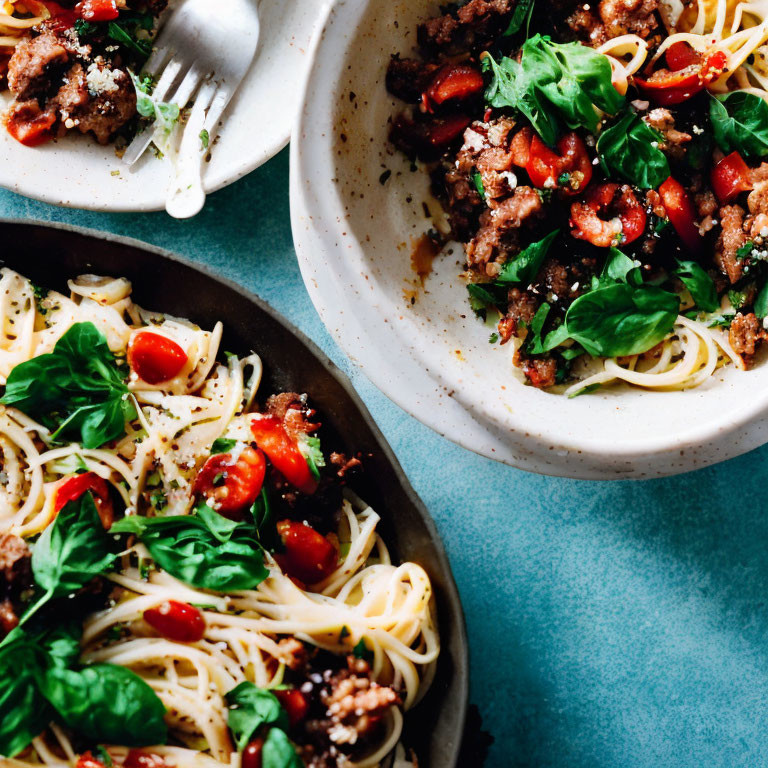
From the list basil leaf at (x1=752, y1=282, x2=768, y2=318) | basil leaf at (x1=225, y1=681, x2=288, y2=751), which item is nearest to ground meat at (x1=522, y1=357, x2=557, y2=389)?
basil leaf at (x1=752, y1=282, x2=768, y2=318)

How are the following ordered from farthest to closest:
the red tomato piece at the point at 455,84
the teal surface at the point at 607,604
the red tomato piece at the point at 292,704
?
the teal surface at the point at 607,604
the red tomato piece at the point at 455,84
the red tomato piece at the point at 292,704

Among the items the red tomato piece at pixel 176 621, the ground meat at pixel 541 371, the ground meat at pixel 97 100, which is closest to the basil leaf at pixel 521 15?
the ground meat at pixel 541 371

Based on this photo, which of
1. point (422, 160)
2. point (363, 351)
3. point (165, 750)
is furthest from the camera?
point (422, 160)

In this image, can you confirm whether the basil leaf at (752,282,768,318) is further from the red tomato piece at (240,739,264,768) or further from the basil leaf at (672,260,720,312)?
the red tomato piece at (240,739,264,768)

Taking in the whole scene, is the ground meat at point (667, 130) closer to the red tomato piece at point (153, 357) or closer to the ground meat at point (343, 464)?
the ground meat at point (343, 464)

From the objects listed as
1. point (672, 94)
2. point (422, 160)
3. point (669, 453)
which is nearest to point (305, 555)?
point (669, 453)

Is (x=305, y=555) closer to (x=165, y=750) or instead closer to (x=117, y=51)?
(x=165, y=750)
